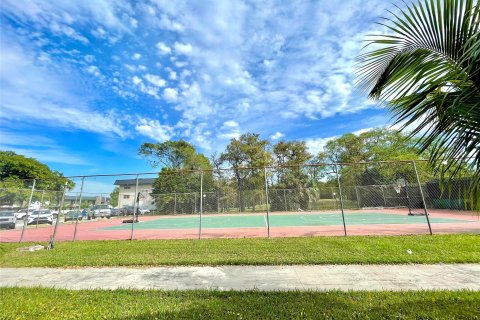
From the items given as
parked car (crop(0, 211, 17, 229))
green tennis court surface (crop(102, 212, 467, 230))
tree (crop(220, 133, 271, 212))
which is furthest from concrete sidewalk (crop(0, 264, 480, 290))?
tree (crop(220, 133, 271, 212))

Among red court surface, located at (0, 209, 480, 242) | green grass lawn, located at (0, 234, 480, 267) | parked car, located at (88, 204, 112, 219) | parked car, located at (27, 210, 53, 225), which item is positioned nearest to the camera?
green grass lawn, located at (0, 234, 480, 267)

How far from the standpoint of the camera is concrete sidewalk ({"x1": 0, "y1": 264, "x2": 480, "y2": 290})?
13.3 feet

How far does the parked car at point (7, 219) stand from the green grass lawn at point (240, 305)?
1386cm

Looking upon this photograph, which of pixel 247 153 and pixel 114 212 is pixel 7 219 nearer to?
pixel 114 212

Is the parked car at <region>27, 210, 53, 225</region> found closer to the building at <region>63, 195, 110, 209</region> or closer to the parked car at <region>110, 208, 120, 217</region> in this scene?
the building at <region>63, 195, 110, 209</region>

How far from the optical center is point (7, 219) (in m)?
14.0

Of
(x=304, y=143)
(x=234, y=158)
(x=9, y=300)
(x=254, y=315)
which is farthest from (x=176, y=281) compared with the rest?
(x=304, y=143)

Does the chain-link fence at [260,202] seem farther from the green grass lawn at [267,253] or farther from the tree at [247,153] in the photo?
the tree at [247,153]

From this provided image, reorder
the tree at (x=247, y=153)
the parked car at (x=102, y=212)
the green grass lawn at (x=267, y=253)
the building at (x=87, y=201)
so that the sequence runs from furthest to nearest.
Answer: the tree at (x=247, y=153) → the parked car at (x=102, y=212) → the building at (x=87, y=201) → the green grass lawn at (x=267, y=253)

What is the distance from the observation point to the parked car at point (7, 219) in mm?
13716

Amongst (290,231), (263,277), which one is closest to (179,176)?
(290,231)

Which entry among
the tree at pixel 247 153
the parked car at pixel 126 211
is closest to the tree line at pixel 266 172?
the tree at pixel 247 153

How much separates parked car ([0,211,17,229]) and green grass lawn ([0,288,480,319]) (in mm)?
13864

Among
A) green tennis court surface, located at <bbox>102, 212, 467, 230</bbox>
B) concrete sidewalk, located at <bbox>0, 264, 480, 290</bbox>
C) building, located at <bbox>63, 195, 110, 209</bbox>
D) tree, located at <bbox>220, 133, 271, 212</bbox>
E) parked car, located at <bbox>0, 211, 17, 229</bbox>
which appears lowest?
concrete sidewalk, located at <bbox>0, 264, 480, 290</bbox>
